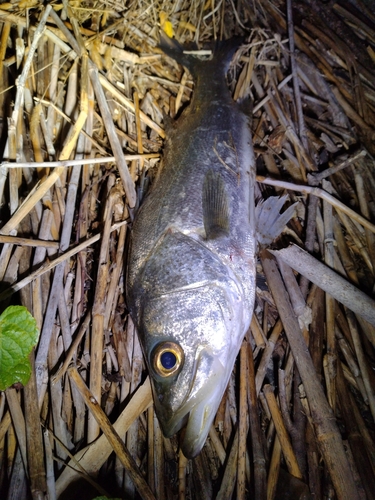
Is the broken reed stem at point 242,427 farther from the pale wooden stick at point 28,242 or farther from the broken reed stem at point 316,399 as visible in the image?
the pale wooden stick at point 28,242


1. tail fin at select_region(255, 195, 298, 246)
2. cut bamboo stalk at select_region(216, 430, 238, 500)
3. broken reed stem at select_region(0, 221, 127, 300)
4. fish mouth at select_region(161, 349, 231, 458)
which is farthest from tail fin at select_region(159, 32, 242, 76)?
cut bamboo stalk at select_region(216, 430, 238, 500)

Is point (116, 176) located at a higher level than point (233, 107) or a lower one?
lower

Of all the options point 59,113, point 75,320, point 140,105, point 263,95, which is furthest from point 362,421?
point 59,113

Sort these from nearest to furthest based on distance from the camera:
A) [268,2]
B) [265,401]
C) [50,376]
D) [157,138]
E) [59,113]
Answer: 1. [50,376]
2. [265,401]
3. [59,113]
4. [157,138]
5. [268,2]

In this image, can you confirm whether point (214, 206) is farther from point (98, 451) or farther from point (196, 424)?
point (98, 451)

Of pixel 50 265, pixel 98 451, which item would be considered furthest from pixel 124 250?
pixel 98 451

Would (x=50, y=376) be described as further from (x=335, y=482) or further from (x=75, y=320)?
(x=335, y=482)
